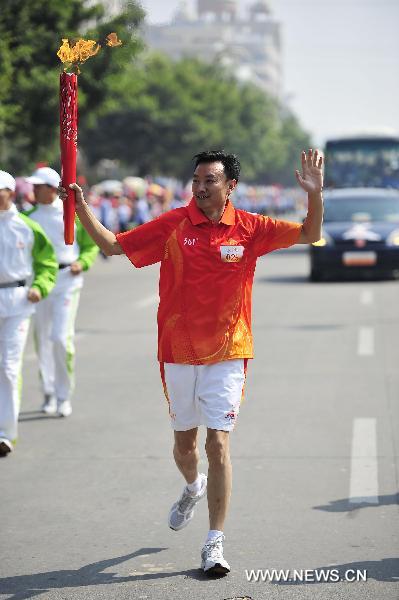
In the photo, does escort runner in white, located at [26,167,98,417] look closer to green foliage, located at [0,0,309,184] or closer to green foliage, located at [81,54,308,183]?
green foliage, located at [0,0,309,184]

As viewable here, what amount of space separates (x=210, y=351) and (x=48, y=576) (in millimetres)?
1149

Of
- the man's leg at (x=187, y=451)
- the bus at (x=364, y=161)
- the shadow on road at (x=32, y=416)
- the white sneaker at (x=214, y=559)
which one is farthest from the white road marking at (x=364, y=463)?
the bus at (x=364, y=161)

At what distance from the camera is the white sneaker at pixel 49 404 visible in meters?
10.2

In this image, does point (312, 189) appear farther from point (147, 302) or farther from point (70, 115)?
point (147, 302)

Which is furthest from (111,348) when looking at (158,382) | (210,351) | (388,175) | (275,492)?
(388,175)

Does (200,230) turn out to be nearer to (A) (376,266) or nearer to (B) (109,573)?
(B) (109,573)

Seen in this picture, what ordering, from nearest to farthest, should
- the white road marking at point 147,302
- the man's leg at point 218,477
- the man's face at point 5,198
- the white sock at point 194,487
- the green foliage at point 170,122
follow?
the man's leg at point 218,477 < the white sock at point 194,487 < the man's face at point 5,198 < the white road marking at point 147,302 < the green foliage at point 170,122

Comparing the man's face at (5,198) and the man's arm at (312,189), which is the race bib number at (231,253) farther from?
the man's face at (5,198)

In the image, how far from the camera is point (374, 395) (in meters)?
10.8

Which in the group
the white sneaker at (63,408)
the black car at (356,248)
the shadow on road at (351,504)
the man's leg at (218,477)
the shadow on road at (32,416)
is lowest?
the black car at (356,248)

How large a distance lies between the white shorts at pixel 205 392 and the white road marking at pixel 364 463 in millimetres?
1434

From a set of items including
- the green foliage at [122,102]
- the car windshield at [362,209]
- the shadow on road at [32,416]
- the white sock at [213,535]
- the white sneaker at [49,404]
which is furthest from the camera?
the green foliage at [122,102]

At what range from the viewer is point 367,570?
5621 millimetres

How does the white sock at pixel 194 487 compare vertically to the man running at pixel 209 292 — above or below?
below
